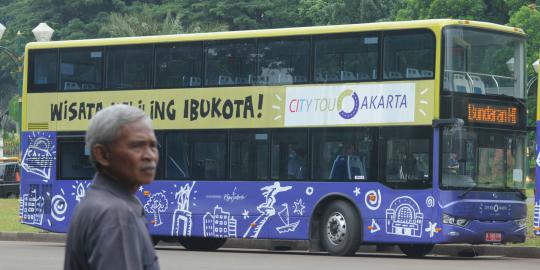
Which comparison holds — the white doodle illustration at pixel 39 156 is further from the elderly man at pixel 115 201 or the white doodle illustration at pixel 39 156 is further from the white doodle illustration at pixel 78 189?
the elderly man at pixel 115 201

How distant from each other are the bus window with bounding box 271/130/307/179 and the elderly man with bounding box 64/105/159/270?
17.8 meters

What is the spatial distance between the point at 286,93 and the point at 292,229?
2276 millimetres

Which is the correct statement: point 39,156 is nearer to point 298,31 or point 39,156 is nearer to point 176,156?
point 176,156

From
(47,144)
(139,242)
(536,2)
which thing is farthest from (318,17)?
(139,242)

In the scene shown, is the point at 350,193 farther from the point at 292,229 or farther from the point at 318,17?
the point at 318,17

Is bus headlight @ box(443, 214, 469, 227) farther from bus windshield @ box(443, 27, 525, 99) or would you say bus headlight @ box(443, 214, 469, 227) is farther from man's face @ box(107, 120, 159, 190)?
man's face @ box(107, 120, 159, 190)

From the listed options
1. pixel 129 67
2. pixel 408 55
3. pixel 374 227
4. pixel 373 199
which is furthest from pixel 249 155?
pixel 408 55

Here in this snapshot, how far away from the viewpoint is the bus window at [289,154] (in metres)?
22.2

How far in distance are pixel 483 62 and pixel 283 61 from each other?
11.1ft

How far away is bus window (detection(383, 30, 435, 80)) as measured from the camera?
20.7m

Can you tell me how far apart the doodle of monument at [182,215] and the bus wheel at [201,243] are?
0.93 m

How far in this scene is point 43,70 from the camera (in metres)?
25.4

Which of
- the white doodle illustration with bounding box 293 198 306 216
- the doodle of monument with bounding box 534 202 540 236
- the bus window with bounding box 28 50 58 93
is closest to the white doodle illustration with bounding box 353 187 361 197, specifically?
the white doodle illustration with bounding box 293 198 306 216

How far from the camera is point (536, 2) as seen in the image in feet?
201
